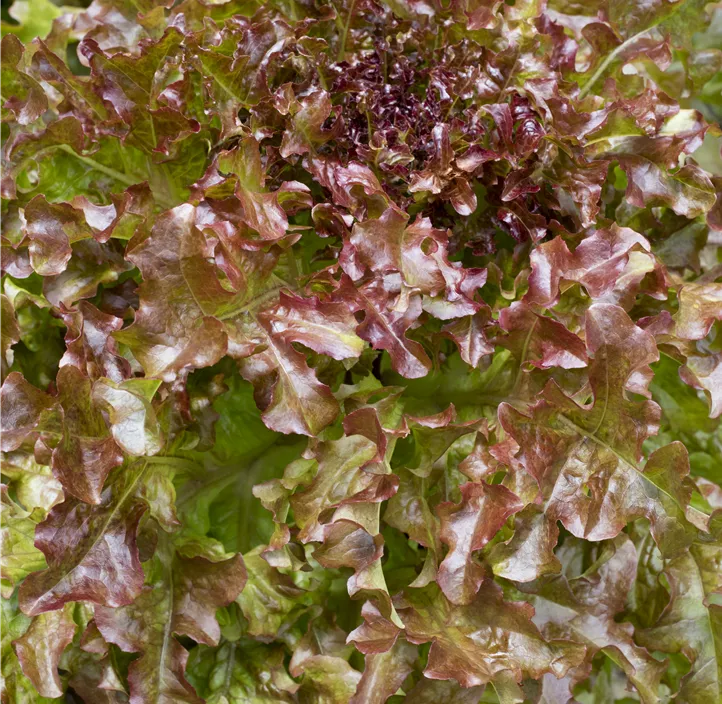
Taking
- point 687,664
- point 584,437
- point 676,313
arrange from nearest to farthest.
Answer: point 584,437 → point 676,313 → point 687,664

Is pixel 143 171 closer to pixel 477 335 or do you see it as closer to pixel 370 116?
pixel 370 116

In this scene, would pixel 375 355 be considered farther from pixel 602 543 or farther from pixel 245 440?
pixel 602 543

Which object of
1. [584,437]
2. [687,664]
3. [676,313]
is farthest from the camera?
[687,664]

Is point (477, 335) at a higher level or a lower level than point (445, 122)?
lower

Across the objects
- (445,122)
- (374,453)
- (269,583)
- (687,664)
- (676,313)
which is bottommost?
(687,664)

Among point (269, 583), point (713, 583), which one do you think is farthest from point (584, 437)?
point (269, 583)

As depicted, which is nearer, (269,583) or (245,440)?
(269,583)

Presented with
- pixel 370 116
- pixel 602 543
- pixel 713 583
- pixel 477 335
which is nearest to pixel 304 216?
pixel 370 116
